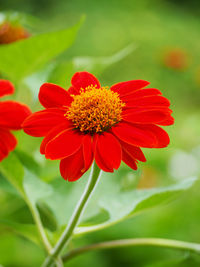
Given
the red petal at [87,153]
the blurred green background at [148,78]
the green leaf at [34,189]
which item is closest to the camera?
the red petal at [87,153]

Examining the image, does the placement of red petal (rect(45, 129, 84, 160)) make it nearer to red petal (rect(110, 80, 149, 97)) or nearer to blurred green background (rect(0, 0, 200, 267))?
red petal (rect(110, 80, 149, 97))

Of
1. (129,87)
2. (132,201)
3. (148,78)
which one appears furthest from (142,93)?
(148,78)

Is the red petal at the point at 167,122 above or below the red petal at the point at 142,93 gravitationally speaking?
below

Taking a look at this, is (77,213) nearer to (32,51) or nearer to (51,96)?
(51,96)

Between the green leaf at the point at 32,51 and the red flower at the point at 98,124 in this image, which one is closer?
the red flower at the point at 98,124

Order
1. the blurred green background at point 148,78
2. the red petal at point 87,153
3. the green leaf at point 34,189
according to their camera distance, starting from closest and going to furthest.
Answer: the red petal at point 87,153 < the green leaf at point 34,189 < the blurred green background at point 148,78

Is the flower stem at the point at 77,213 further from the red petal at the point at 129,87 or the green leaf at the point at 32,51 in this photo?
the green leaf at the point at 32,51

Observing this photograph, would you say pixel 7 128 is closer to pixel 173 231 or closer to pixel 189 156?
pixel 173 231

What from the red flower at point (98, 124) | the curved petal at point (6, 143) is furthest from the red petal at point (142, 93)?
the curved petal at point (6, 143)
